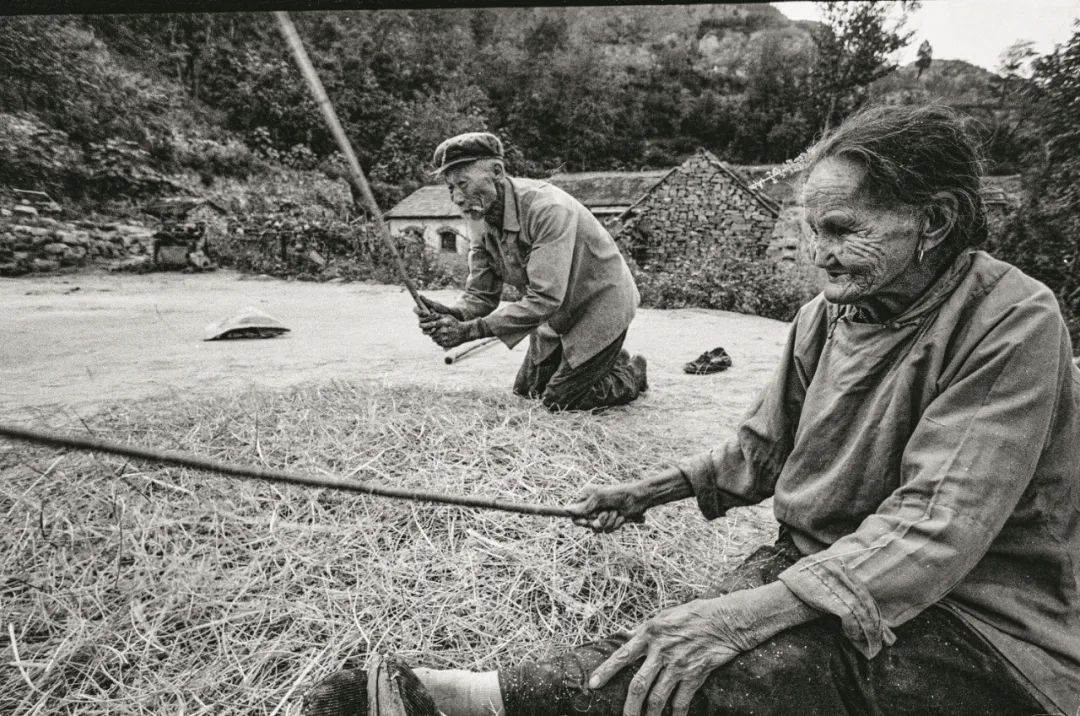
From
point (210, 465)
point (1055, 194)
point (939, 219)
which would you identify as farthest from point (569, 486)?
point (1055, 194)

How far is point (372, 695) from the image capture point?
1.24 metres

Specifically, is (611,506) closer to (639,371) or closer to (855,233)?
(855,233)

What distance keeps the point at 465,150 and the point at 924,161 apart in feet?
7.94

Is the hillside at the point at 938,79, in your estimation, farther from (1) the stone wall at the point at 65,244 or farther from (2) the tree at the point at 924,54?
(1) the stone wall at the point at 65,244

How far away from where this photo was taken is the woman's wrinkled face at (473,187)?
3.33 meters

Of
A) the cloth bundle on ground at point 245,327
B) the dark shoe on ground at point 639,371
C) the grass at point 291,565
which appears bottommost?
the cloth bundle on ground at point 245,327

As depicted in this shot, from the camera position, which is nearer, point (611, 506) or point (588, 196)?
point (611, 506)

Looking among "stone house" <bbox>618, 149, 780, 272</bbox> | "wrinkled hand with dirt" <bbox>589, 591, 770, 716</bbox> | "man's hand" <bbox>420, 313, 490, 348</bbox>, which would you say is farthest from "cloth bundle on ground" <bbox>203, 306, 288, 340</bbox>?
"stone house" <bbox>618, 149, 780, 272</bbox>

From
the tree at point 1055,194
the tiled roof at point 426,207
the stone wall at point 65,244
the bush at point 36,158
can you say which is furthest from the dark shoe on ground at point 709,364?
the tiled roof at point 426,207

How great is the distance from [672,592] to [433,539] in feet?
2.76

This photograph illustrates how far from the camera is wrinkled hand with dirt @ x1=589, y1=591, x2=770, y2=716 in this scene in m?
1.13

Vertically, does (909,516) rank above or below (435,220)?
above

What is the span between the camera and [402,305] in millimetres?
9773

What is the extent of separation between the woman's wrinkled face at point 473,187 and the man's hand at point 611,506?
2.15 metres
